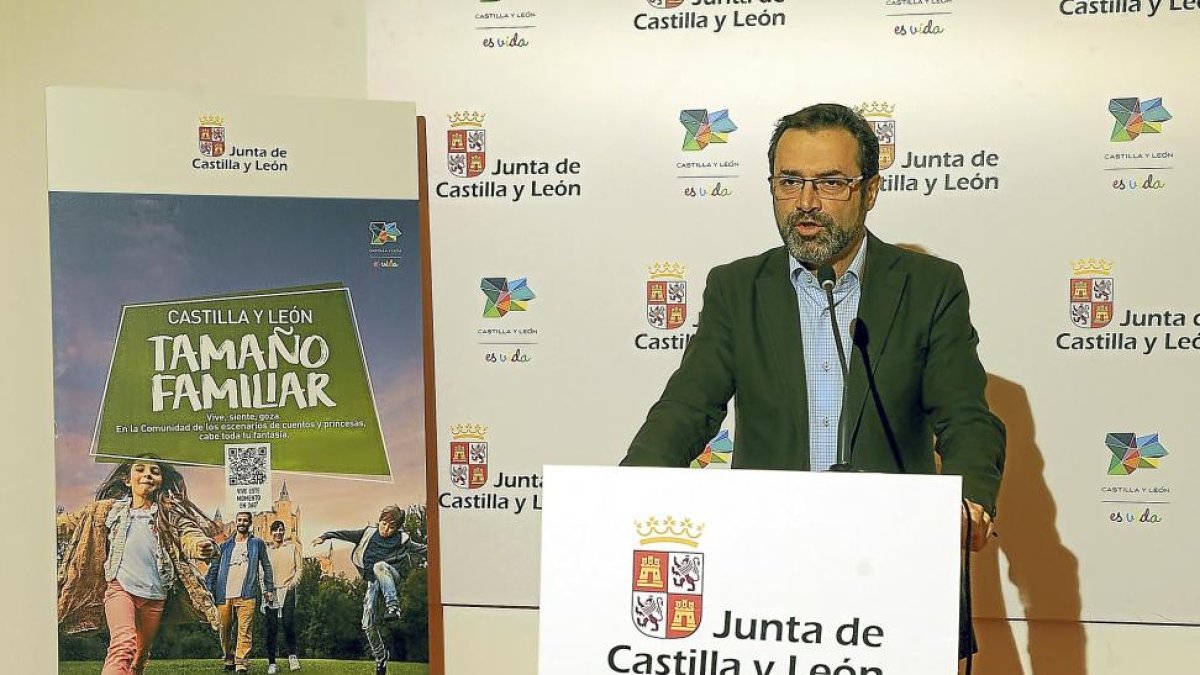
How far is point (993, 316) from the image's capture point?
2.82 meters

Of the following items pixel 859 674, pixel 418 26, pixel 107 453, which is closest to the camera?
pixel 859 674

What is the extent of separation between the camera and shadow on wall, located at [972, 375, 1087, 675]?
9.27 ft

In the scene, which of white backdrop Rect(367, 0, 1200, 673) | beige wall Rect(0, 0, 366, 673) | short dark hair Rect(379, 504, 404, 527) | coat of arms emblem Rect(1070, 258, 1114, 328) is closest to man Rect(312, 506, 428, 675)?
short dark hair Rect(379, 504, 404, 527)

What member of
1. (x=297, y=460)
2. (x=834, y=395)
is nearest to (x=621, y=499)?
(x=834, y=395)

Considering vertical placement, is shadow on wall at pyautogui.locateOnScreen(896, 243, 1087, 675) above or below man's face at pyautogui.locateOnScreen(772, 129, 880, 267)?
below

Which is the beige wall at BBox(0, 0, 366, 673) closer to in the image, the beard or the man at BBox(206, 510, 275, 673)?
the man at BBox(206, 510, 275, 673)

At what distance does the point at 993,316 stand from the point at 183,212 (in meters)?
2.08

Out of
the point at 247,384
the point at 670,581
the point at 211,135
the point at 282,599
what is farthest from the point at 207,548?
the point at 670,581

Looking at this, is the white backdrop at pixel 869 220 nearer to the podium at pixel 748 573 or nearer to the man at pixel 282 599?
the man at pixel 282 599

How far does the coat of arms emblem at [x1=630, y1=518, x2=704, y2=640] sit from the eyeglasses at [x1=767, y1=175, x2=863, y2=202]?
1323 millimetres

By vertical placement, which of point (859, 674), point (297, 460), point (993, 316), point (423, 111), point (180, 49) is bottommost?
point (859, 674)

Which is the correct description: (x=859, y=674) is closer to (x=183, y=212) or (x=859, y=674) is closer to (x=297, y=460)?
(x=297, y=460)

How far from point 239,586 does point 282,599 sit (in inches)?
4.4

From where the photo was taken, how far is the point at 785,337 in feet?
9.19
